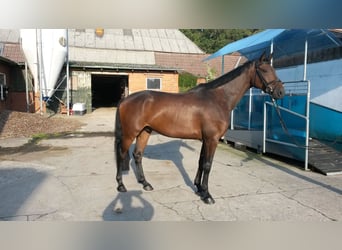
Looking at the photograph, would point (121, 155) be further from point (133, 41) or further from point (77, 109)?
point (133, 41)

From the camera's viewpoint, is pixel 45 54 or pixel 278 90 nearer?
pixel 278 90

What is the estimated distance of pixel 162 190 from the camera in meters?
3.88

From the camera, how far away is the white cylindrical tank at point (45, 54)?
46.7 feet

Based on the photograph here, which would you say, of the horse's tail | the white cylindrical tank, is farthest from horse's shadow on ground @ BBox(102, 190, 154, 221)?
the white cylindrical tank

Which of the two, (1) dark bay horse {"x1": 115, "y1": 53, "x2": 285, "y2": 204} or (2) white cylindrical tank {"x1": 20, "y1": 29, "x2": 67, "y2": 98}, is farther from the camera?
(2) white cylindrical tank {"x1": 20, "y1": 29, "x2": 67, "y2": 98}

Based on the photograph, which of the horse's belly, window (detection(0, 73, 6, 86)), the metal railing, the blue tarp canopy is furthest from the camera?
window (detection(0, 73, 6, 86))

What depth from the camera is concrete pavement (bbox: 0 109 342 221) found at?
3.04 meters

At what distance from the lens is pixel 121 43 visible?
22359mm

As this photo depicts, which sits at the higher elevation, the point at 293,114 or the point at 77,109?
the point at 293,114

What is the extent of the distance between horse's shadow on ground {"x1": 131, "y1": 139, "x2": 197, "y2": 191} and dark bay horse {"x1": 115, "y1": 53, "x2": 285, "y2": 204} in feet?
3.37

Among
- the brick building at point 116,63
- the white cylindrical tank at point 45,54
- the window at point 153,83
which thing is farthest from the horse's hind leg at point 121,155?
the window at point 153,83

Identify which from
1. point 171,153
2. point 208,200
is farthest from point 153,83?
point 208,200

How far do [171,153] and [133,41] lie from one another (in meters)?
18.6

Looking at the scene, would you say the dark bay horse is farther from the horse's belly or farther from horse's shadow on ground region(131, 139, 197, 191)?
horse's shadow on ground region(131, 139, 197, 191)
